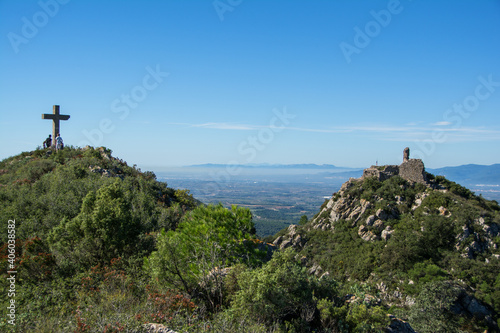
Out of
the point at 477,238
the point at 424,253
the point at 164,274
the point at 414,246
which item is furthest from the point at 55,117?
the point at 477,238

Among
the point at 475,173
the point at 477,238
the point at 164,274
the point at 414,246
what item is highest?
the point at 164,274

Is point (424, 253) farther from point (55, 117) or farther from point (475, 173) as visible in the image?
point (475, 173)

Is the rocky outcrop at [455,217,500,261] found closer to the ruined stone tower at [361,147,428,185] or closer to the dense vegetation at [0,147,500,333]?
the dense vegetation at [0,147,500,333]

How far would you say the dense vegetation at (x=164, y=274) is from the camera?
19.4 feet

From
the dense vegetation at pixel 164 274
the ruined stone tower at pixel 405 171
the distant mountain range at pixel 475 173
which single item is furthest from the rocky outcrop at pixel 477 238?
the distant mountain range at pixel 475 173

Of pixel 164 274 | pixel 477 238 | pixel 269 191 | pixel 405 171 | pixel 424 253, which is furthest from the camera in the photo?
pixel 269 191

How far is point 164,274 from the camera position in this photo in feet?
23.7

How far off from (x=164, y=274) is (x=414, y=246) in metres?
20.5

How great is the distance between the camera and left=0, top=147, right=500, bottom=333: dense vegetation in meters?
5.91

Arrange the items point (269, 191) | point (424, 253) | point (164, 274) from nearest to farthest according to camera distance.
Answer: point (164, 274), point (424, 253), point (269, 191)

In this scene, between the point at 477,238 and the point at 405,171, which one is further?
the point at 405,171

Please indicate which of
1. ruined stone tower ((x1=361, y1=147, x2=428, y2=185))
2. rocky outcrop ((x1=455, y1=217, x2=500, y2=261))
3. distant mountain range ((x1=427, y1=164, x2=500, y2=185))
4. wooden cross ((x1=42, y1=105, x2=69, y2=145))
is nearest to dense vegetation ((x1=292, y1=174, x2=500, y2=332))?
rocky outcrop ((x1=455, y1=217, x2=500, y2=261))

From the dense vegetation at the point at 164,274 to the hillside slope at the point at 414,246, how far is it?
0.47 ft

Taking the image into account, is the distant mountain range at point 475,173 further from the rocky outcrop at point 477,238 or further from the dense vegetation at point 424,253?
the rocky outcrop at point 477,238
